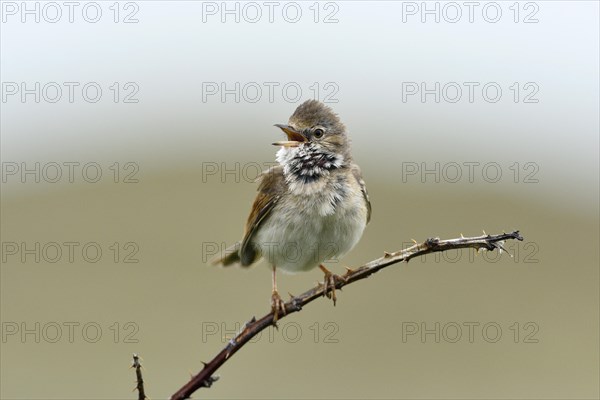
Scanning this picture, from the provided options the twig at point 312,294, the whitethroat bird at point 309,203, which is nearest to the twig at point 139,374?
the twig at point 312,294

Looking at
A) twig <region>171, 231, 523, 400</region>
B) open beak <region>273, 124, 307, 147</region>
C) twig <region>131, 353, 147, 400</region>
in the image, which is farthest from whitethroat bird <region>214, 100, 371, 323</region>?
twig <region>131, 353, 147, 400</region>

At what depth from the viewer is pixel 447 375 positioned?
13672mm

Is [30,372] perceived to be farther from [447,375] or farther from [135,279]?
[447,375]

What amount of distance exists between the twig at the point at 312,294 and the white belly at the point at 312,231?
2.47 metres

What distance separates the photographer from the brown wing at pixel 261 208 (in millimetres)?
6289

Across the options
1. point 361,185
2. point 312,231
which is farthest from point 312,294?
Answer: point 361,185

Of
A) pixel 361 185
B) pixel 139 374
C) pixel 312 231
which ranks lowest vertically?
pixel 139 374

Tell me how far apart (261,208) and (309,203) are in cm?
47

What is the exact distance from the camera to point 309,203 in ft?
19.8

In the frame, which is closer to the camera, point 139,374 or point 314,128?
point 139,374

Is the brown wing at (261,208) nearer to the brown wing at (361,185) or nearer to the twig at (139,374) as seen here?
the brown wing at (361,185)

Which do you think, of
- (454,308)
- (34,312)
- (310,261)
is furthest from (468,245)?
(34,312)

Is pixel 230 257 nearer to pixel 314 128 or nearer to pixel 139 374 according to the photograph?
pixel 314 128

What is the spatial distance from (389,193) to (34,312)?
972 centimetres
